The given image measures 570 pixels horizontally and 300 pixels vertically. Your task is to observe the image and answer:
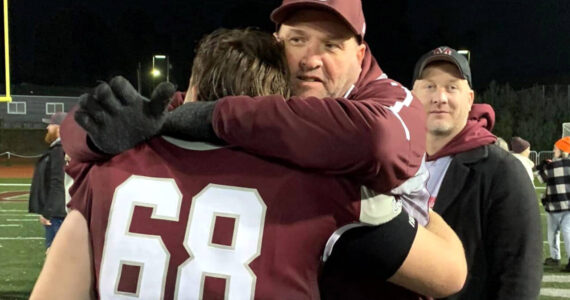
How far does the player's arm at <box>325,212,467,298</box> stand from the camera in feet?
4.30

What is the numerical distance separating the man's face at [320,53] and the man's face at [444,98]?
49.0 inches

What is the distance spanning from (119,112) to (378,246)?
57 cm

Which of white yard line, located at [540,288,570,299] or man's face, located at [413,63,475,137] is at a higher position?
man's face, located at [413,63,475,137]

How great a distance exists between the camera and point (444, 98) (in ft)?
9.74

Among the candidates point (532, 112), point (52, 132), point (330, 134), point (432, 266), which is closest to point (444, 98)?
point (432, 266)

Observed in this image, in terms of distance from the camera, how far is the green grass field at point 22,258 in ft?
23.7

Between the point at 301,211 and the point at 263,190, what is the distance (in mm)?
85

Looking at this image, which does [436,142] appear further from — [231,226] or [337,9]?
[231,226]

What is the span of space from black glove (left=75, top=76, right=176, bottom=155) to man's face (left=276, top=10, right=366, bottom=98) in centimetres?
44

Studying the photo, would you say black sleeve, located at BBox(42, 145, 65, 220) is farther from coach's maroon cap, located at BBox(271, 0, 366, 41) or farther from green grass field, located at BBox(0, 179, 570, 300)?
coach's maroon cap, located at BBox(271, 0, 366, 41)

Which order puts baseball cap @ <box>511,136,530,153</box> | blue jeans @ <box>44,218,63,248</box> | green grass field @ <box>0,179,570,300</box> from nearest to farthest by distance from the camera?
green grass field @ <box>0,179,570,300</box>, blue jeans @ <box>44,218,63,248</box>, baseball cap @ <box>511,136,530,153</box>

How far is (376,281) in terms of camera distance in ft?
4.61

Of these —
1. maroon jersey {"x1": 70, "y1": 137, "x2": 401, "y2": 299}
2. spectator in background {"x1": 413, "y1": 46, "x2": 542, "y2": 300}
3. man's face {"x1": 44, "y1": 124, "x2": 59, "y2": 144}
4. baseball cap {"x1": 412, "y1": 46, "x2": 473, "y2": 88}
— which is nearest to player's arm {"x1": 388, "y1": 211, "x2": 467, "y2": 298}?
maroon jersey {"x1": 70, "y1": 137, "x2": 401, "y2": 299}

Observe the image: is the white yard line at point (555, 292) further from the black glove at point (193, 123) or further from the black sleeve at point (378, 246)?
the black glove at point (193, 123)
